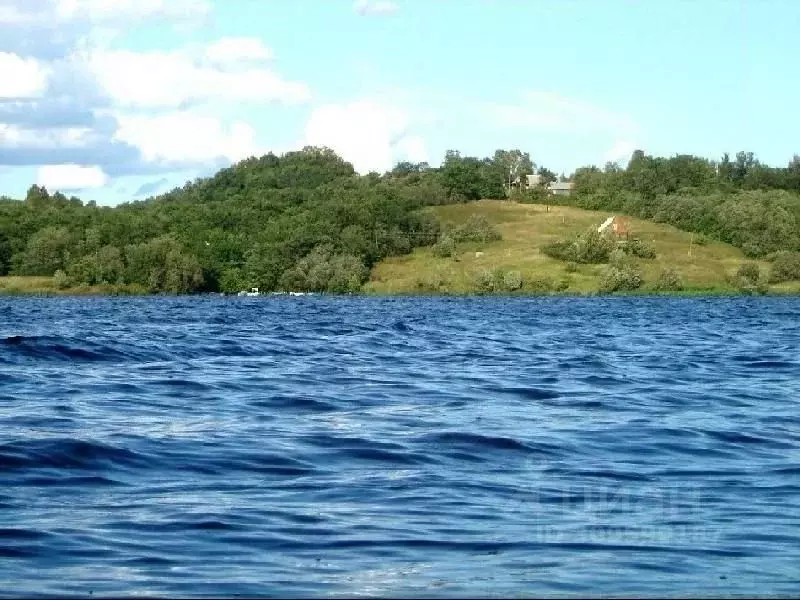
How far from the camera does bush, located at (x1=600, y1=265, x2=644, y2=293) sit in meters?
176

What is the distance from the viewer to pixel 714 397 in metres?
26.7

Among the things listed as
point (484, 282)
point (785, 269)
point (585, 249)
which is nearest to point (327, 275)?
point (484, 282)

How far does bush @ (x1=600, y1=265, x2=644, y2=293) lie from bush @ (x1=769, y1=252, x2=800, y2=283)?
1809 centimetres

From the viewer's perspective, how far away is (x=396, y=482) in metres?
15.8

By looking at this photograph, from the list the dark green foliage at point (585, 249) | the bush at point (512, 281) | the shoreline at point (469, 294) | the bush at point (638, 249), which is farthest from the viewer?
the bush at point (638, 249)

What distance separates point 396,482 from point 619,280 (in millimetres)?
163287

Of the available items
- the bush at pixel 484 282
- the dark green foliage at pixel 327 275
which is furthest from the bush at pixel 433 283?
the dark green foliage at pixel 327 275

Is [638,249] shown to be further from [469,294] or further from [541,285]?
[469,294]

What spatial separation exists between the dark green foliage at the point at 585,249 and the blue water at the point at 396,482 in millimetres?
158277

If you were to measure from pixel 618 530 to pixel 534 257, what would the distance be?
18253 centimetres

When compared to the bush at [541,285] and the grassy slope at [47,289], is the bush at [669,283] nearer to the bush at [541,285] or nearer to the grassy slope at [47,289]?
the bush at [541,285]

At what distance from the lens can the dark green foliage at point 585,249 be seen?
189625 mm

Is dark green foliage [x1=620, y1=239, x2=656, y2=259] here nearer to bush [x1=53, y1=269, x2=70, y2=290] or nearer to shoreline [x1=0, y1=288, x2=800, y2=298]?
shoreline [x1=0, y1=288, x2=800, y2=298]

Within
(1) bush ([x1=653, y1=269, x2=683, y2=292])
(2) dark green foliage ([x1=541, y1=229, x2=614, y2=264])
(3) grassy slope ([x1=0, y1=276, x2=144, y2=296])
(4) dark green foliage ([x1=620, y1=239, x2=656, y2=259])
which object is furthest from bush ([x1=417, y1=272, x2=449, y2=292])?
(3) grassy slope ([x1=0, y1=276, x2=144, y2=296])
